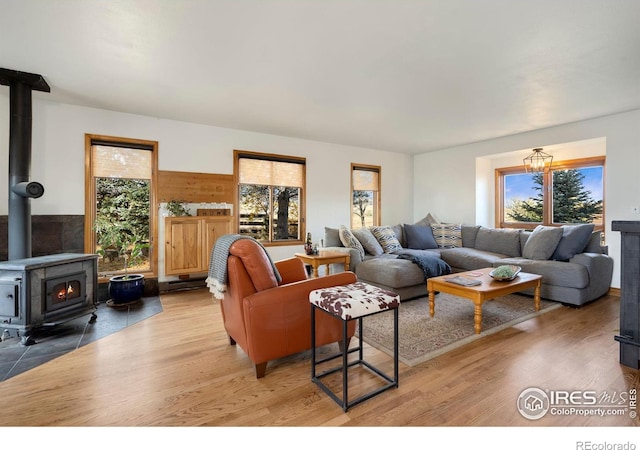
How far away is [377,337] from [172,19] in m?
2.97

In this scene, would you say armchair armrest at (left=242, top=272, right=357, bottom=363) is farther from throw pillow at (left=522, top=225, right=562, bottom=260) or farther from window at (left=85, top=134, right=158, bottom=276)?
throw pillow at (left=522, top=225, right=562, bottom=260)

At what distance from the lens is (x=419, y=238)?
216 inches

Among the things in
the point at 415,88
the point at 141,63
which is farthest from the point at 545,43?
the point at 141,63

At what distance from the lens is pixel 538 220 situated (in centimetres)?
561

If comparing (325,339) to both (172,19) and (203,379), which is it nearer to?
(203,379)

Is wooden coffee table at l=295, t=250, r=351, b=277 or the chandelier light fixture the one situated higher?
the chandelier light fixture

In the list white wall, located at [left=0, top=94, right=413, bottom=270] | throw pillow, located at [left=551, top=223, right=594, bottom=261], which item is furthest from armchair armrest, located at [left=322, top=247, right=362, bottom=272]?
throw pillow, located at [left=551, top=223, right=594, bottom=261]

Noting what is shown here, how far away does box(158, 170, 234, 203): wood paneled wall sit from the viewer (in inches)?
175

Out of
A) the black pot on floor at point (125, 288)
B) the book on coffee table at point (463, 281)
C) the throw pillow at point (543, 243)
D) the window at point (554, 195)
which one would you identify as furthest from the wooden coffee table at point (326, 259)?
the window at point (554, 195)

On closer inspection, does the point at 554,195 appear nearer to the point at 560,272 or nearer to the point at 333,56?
the point at 560,272

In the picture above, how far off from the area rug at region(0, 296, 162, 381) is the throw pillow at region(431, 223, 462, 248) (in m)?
4.73

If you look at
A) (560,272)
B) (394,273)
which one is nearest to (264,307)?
(394,273)

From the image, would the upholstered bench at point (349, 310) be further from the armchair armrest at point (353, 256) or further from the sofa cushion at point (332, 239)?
the sofa cushion at point (332, 239)

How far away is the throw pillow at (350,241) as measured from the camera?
455cm
